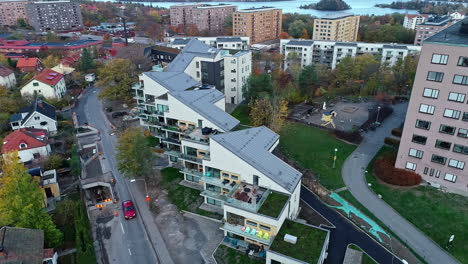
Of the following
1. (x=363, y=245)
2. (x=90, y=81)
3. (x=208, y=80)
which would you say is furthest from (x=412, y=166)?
(x=90, y=81)

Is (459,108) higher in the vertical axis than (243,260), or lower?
higher

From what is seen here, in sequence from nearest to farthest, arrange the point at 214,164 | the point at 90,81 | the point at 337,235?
the point at 337,235 → the point at 214,164 → the point at 90,81

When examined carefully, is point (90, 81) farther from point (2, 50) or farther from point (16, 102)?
point (2, 50)

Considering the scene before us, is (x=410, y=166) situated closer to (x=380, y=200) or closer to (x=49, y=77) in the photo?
(x=380, y=200)

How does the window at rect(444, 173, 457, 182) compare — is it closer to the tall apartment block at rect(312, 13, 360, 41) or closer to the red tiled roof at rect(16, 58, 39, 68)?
the tall apartment block at rect(312, 13, 360, 41)

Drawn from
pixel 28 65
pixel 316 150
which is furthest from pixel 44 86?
pixel 316 150

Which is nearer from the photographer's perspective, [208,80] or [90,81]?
[208,80]

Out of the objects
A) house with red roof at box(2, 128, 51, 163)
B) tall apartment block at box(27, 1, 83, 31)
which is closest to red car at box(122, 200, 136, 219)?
house with red roof at box(2, 128, 51, 163)
